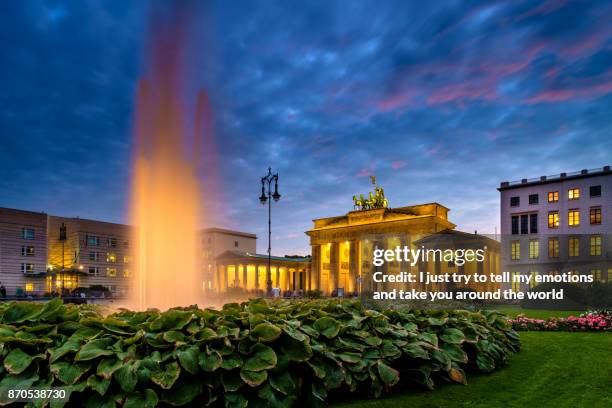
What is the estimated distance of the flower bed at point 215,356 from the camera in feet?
15.8

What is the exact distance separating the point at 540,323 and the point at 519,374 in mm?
8842

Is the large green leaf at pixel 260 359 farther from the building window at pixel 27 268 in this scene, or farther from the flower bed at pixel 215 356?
the building window at pixel 27 268

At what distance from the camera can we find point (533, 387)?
6969mm

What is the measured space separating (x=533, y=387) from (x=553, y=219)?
218ft

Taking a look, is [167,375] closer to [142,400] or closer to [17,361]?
[142,400]

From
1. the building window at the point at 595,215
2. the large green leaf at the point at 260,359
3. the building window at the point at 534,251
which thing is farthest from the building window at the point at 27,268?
the building window at the point at 595,215

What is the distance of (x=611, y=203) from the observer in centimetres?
6056

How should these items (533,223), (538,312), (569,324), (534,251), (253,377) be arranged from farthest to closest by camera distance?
(533,223)
(534,251)
(538,312)
(569,324)
(253,377)

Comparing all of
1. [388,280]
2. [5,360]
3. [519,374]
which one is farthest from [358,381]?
[388,280]

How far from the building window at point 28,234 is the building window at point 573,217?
78.5 metres

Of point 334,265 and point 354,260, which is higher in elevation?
point 354,260

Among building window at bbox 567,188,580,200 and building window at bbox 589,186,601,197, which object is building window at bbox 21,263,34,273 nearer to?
building window at bbox 567,188,580,200

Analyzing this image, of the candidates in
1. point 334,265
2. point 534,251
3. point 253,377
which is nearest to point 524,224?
point 534,251

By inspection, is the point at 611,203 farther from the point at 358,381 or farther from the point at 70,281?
the point at 70,281
